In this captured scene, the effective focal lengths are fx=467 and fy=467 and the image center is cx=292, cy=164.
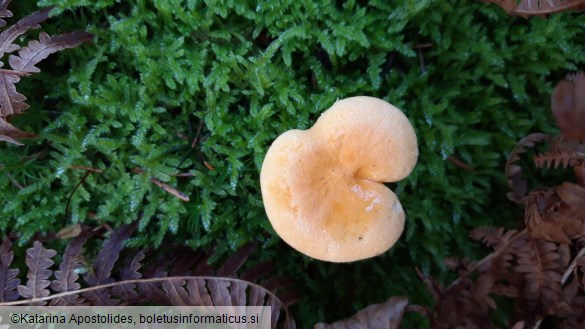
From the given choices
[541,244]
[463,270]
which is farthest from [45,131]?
[541,244]

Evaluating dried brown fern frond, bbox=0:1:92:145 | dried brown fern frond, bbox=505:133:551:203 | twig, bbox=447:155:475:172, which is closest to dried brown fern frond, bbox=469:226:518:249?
dried brown fern frond, bbox=505:133:551:203

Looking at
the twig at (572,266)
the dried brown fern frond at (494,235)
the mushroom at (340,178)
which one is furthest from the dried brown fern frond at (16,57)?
the twig at (572,266)

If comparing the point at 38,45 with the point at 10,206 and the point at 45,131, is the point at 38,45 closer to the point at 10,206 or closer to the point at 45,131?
the point at 45,131

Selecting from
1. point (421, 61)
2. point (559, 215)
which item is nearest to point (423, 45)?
point (421, 61)

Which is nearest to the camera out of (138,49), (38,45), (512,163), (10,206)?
(38,45)

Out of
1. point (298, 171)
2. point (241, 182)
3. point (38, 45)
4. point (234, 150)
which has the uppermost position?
point (38, 45)

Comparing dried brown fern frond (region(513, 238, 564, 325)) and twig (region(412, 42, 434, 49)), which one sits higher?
twig (region(412, 42, 434, 49))

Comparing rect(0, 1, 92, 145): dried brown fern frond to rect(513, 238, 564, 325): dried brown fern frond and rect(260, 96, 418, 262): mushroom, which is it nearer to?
rect(260, 96, 418, 262): mushroom
